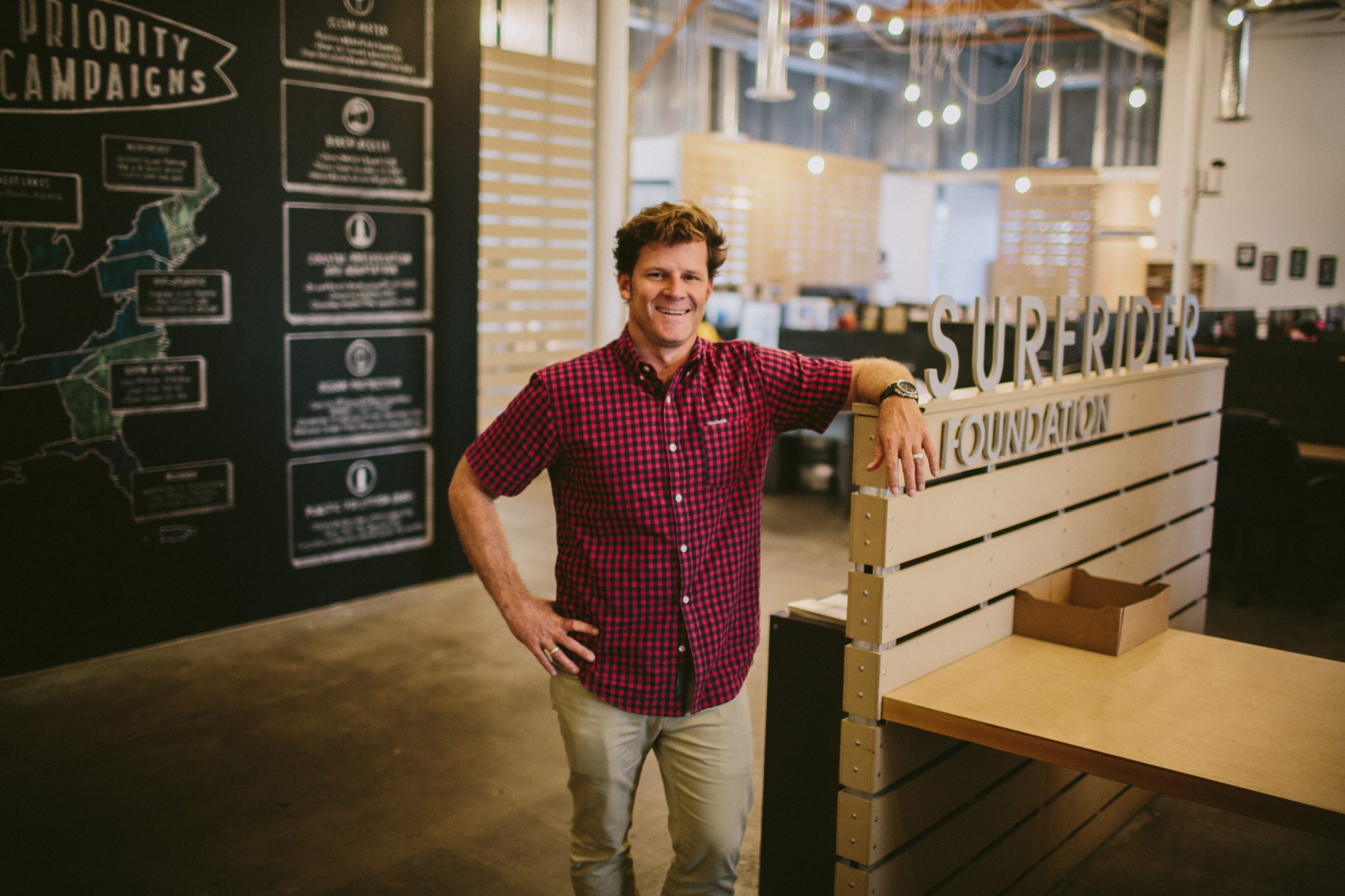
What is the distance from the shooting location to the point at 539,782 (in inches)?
136

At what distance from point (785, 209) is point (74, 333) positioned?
9.58 m

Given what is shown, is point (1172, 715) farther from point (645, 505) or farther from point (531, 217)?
point (531, 217)

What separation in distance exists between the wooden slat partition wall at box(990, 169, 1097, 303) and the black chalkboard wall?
32.3 feet

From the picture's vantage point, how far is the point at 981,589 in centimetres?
247

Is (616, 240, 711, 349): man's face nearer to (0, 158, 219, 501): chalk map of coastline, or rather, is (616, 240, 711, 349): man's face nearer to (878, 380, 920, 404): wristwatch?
(878, 380, 920, 404): wristwatch

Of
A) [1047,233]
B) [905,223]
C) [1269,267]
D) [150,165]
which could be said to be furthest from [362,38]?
[905,223]

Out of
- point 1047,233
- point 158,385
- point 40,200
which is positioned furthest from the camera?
point 1047,233

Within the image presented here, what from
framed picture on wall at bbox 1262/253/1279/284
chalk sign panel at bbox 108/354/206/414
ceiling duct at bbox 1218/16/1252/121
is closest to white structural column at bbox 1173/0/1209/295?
ceiling duct at bbox 1218/16/1252/121

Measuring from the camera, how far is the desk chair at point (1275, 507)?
5.11m

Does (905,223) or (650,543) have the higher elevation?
(905,223)

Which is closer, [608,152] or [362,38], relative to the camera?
A: [362,38]

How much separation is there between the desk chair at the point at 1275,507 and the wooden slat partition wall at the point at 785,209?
6726mm

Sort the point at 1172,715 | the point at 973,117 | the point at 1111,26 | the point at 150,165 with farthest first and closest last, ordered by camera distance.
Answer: the point at 973,117
the point at 1111,26
the point at 150,165
the point at 1172,715

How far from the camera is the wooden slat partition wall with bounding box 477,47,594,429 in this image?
7316mm
